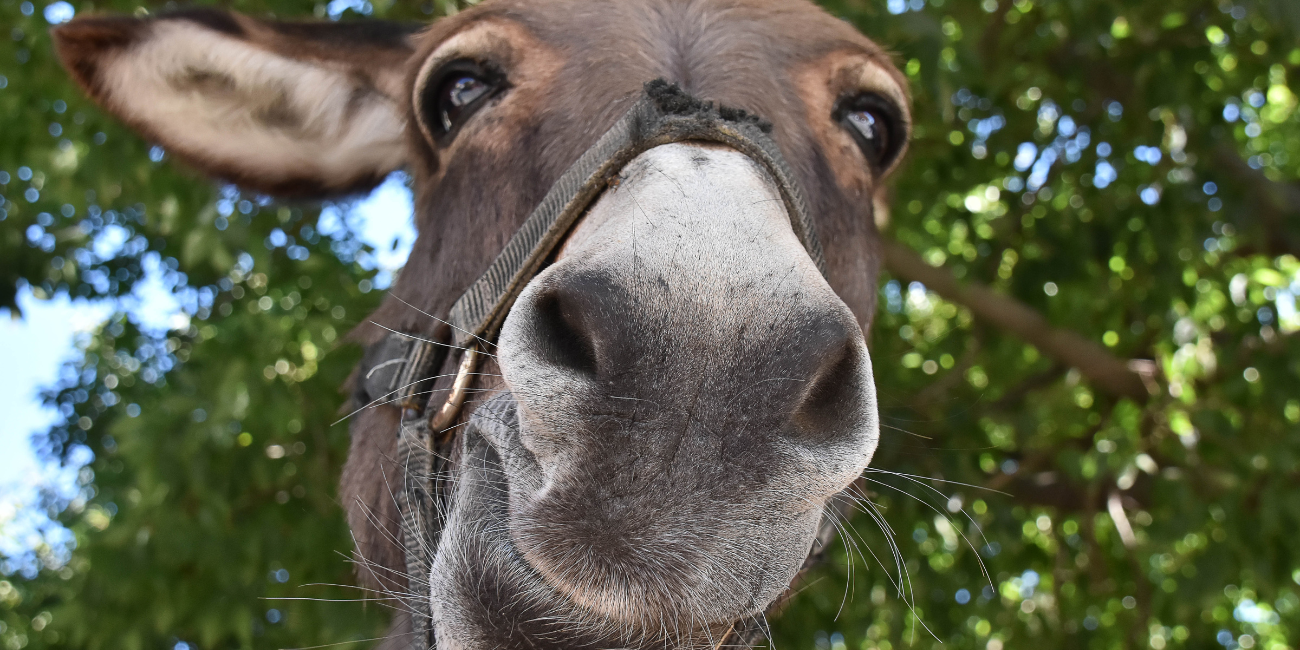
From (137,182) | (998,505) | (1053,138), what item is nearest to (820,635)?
(998,505)

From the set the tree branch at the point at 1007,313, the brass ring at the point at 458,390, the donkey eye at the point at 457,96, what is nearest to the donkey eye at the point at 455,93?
the donkey eye at the point at 457,96

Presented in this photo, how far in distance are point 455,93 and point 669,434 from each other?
1.16 m

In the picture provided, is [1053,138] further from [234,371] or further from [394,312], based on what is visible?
[234,371]

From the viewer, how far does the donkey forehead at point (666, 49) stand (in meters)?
1.66

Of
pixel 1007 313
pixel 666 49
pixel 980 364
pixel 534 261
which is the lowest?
pixel 980 364

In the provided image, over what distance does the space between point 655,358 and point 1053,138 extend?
4209 millimetres

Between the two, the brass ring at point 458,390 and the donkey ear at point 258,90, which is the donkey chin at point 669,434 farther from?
the donkey ear at point 258,90

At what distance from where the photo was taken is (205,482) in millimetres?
3580

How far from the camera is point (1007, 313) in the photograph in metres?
4.17

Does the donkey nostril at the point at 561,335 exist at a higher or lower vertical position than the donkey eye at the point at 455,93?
higher

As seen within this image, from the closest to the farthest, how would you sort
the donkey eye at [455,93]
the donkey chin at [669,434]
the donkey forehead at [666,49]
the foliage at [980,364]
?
the donkey chin at [669,434] → the donkey forehead at [666,49] → the donkey eye at [455,93] → the foliage at [980,364]

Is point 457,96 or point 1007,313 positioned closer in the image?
point 457,96

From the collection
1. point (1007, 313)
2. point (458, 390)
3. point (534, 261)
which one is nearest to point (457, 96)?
point (534, 261)

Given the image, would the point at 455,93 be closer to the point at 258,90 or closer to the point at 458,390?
the point at 458,390
